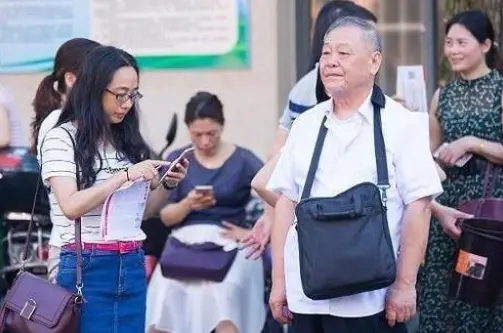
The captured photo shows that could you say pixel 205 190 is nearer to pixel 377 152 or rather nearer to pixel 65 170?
pixel 65 170

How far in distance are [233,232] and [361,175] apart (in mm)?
2186

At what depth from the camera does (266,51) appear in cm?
702

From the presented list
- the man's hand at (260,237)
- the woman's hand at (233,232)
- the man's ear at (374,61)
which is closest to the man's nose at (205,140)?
the woman's hand at (233,232)

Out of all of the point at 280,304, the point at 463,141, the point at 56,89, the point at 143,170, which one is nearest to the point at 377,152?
the point at 280,304

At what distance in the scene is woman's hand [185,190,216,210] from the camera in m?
6.08

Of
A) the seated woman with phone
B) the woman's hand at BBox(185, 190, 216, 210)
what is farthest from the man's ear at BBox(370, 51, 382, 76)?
the woman's hand at BBox(185, 190, 216, 210)

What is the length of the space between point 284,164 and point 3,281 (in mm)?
2542

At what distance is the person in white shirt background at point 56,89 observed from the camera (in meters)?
4.62

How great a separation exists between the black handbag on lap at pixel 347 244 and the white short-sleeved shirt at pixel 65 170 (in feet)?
2.76

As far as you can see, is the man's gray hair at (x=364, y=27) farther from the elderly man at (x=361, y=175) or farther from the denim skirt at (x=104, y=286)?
the denim skirt at (x=104, y=286)

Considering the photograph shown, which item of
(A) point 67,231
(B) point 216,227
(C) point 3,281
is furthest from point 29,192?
(A) point 67,231

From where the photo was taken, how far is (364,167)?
161 inches

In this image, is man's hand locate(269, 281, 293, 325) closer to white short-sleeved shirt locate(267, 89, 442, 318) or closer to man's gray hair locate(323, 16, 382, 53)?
white short-sleeved shirt locate(267, 89, 442, 318)

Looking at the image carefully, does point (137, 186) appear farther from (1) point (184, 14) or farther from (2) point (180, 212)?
(1) point (184, 14)
